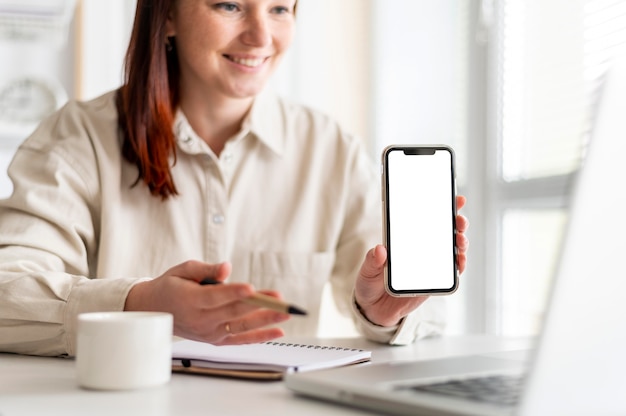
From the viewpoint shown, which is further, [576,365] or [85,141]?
[85,141]

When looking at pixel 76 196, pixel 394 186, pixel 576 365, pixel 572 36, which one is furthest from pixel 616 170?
pixel 572 36

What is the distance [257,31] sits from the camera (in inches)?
56.6

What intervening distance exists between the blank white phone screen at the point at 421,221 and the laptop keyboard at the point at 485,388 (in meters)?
0.30

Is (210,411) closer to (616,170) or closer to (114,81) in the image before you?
(616,170)

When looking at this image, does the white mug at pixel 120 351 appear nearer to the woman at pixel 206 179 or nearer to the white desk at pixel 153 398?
the white desk at pixel 153 398

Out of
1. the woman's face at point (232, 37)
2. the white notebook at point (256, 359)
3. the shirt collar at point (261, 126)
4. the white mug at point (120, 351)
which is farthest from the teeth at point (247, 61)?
the white mug at point (120, 351)

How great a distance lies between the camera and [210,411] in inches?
26.7

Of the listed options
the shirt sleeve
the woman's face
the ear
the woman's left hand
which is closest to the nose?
the woman's face

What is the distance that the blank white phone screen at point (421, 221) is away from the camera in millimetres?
999

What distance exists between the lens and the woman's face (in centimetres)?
143

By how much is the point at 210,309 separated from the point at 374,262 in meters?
0.28

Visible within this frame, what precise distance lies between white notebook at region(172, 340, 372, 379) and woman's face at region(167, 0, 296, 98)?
0.62m

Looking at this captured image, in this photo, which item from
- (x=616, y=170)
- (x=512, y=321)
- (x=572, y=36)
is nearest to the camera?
(x=616, y=170)

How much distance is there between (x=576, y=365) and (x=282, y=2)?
41.5 inches
